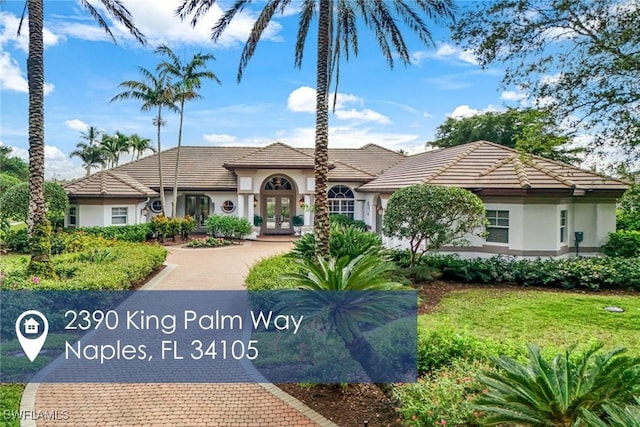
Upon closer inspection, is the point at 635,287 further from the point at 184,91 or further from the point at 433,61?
the point at 184,91

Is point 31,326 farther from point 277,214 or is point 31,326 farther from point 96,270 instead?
point 277,214

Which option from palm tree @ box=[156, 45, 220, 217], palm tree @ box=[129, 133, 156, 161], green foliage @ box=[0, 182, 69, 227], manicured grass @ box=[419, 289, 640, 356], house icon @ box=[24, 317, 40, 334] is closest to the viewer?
house icon @ box=[24, 317, 40, 334]

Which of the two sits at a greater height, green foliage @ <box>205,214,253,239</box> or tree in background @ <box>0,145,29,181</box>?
tree in background @ <box>0,145,29,181</box>

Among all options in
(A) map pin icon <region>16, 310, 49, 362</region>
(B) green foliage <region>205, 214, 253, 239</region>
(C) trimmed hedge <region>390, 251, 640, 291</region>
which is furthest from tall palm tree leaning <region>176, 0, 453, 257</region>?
(B) green foliage <region>205, 214, 253, 239</region>

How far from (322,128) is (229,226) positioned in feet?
50.6

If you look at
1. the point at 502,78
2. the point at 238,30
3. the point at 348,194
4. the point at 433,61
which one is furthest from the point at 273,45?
the point at 348,194

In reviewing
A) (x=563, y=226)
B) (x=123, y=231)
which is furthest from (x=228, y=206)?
(x=563, y=226)

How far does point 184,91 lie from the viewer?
25.8m

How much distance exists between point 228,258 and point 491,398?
637 inches

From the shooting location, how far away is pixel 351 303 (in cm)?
613

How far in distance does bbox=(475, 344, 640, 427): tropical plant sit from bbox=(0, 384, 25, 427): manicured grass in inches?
221

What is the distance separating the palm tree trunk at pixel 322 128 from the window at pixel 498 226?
25.8 ft

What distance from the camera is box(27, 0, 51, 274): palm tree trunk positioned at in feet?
39.2

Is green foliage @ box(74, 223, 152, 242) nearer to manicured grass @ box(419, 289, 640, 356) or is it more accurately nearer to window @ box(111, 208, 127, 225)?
window @ box(111, 208, 127, 225)
